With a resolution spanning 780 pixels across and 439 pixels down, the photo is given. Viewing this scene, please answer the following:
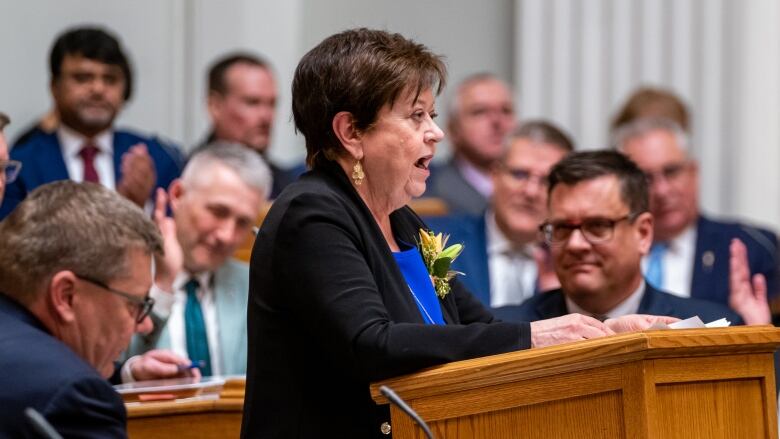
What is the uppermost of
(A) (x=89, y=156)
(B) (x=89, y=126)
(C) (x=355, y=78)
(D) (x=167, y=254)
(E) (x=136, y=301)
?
(C) (x=355, y=78)

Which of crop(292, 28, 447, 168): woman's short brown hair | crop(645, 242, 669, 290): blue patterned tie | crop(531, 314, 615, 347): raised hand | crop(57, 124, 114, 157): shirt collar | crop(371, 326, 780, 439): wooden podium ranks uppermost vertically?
crop(292, 28, 447, 168): woman's short brown hair

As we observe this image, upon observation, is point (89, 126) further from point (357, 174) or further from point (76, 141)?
point (357, 174)

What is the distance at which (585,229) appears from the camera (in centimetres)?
444

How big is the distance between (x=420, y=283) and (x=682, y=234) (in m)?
3.18

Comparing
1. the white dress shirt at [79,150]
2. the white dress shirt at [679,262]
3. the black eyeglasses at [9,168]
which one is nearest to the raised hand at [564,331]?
the black eyeglasses at [9,168]

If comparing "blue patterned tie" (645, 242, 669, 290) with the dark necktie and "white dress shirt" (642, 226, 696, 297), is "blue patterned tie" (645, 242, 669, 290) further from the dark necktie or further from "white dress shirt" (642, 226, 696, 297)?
the dark necktie

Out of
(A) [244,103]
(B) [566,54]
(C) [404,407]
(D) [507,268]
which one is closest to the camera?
(C) [404,407]

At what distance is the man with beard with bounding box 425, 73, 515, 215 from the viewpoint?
675 centimetres

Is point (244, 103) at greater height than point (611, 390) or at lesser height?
greater

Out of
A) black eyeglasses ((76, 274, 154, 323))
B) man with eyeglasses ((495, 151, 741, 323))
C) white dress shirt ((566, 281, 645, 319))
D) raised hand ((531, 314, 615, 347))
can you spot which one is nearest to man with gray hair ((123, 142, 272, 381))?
man with eyeglasses ((495, 151, 741, 323))

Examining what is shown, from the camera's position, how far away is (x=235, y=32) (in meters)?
7.73

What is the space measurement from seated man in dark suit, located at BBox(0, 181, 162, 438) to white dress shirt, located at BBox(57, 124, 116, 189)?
285cm

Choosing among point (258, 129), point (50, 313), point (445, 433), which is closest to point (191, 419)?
point (50, 313)

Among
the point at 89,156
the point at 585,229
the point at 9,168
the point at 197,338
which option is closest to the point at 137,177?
the point at 89,156
